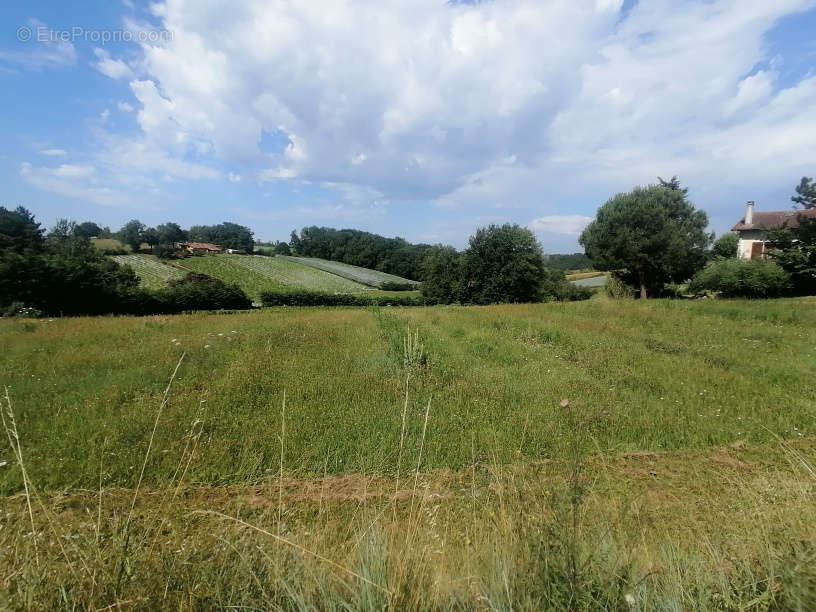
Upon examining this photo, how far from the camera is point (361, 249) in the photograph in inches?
4107

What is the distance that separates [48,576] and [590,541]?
2619 mm

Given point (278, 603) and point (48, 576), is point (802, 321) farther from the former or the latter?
point (48, 576)

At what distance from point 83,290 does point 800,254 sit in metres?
49.2

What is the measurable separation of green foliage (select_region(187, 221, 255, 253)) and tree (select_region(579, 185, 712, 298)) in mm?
98148

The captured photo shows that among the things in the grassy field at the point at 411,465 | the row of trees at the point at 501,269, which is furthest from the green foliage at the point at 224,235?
the grassy field at the point at 411,465

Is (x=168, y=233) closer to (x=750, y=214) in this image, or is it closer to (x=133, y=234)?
(x=133, y=234)

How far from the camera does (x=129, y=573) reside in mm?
1564

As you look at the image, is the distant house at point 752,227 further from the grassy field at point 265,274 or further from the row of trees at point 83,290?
the row of trees at point 83,290

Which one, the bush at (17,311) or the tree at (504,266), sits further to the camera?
the tree at (504,266)

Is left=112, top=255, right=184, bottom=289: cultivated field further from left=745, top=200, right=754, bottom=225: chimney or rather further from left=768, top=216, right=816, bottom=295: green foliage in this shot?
left=745, top=200, right=754, bottom=225: chimney

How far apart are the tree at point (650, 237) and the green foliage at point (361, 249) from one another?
204ft

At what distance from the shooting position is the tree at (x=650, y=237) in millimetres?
26797

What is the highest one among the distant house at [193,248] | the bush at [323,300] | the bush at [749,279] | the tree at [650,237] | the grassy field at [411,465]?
the distant house at [193,248]

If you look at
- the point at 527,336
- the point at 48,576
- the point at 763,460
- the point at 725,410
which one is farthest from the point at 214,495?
the point at 527,336
